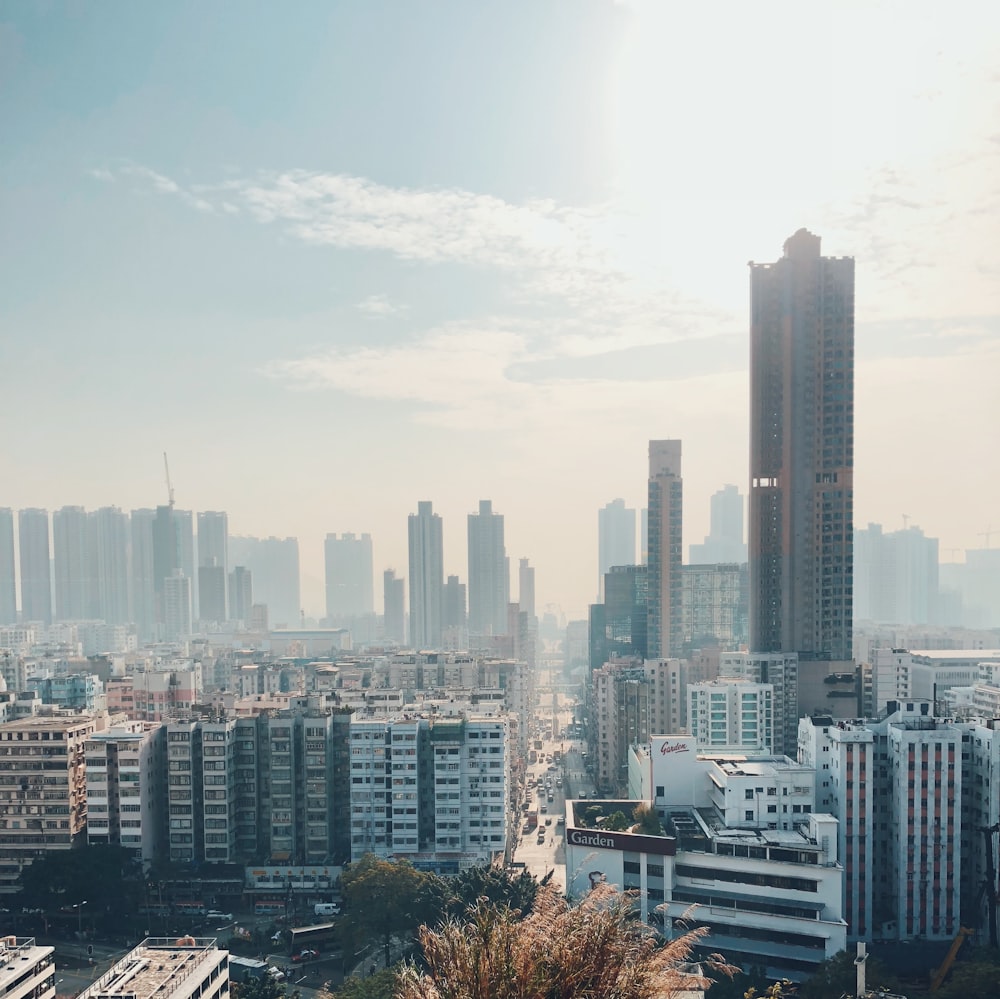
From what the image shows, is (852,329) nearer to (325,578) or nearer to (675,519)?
(675,519)

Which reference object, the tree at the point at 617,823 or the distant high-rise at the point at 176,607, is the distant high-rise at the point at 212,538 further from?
the tree at the point at 617,823

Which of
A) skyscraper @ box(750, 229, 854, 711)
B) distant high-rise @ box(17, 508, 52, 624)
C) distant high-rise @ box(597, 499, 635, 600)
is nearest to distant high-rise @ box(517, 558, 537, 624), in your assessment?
distant high-rise @ box(597, 499, 635, 600)

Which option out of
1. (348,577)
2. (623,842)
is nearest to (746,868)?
(623,842)

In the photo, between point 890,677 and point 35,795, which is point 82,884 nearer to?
point 35,795

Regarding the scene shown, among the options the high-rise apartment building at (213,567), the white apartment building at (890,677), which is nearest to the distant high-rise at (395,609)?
the high-rise apartment building at (213,567)

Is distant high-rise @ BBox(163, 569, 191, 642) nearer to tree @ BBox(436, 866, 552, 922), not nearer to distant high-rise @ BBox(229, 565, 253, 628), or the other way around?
distant high-rise @ BBox(229, 565, 253, 628)

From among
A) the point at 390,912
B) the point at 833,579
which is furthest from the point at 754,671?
the point at 390,912
